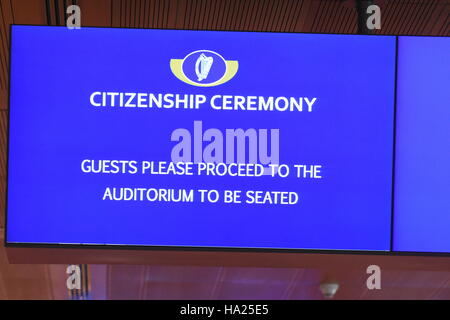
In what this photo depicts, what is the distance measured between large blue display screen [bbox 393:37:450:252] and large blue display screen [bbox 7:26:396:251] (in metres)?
0.06

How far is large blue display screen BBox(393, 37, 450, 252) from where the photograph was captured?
3.29 metres

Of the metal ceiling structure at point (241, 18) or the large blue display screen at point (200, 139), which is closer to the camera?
the large blue display screen at point (200, 139)

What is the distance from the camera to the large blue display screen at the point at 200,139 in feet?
10.5

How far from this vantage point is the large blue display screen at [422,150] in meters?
3.29

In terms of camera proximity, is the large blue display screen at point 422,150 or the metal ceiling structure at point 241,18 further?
the metal ceiling structure at point 241,18

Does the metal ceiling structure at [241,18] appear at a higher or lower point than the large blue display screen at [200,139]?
higher

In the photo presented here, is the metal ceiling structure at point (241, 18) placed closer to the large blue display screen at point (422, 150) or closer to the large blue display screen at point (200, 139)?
the large blue display screen at point (422, 150)

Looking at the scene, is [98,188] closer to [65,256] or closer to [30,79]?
[65,256]

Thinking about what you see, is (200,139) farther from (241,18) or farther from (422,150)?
(241,18)

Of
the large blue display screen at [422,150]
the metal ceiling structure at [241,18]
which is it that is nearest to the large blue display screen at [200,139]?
the large blue display screen at [422,150]

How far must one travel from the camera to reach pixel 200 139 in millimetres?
3266

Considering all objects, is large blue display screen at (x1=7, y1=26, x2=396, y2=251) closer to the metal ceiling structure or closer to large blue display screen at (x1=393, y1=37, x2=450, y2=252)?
large blue display screen at (x1=393, y1=37, x2=450, y2=252)

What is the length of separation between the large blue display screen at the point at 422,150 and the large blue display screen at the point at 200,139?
57 millimetres
